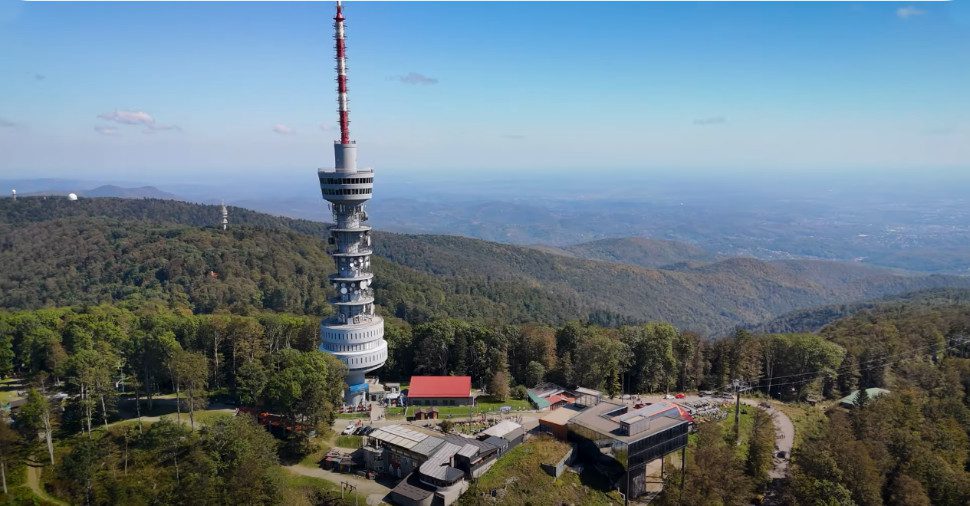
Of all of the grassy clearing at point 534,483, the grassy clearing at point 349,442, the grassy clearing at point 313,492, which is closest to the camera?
the grassy clearing at point 313,492

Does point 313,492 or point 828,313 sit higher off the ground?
point 313,492

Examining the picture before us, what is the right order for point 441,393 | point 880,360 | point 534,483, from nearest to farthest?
point 534,483 < point 441,393 < point 880,360

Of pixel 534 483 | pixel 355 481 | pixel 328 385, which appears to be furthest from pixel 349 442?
pixel 534 483

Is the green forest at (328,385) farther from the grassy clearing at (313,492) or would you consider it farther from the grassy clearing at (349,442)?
the grassy clearing at (349,442)

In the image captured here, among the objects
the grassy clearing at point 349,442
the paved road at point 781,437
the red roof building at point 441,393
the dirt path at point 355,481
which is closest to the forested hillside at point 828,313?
the paved road at point 781,437

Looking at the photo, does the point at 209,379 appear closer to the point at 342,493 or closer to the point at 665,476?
the point at 342,493

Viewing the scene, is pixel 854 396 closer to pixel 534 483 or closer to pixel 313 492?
pixel 534 483

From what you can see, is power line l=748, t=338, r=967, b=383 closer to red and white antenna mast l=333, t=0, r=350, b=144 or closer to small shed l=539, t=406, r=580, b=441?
small shed l=539, t=406, r=580, b=441
